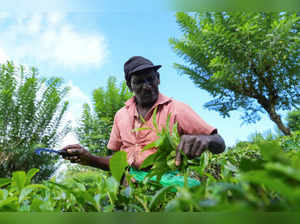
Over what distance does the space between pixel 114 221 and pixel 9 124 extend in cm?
389

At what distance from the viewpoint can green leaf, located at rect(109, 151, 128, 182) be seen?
8.6 inches

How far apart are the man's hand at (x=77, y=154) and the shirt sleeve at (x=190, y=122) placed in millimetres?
282

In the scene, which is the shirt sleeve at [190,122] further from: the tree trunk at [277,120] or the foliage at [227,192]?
the tree trunk at [277,120]

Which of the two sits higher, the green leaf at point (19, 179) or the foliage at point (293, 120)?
the foliage at point (293, 120)

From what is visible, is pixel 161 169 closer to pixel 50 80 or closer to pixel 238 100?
pixel 50 80

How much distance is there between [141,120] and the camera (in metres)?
0.81

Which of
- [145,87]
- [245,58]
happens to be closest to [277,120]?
[245,58]

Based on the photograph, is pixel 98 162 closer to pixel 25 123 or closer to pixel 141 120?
pixel 141 120

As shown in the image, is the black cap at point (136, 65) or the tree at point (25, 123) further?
the tree at point (25, 123)

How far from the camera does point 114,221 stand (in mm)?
109

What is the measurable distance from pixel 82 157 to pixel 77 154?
3 centimetres

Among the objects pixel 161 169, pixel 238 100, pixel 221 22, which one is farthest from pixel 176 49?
pixel 161 169

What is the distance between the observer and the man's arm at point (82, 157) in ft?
1.91

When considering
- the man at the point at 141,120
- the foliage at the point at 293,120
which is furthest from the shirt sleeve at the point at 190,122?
the foliage at the point at 293,120
